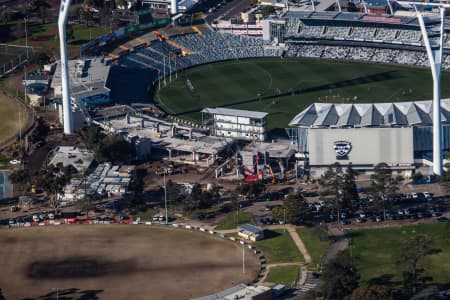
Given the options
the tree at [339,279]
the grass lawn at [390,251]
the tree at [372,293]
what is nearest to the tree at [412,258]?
the grass lawn at [390,251]

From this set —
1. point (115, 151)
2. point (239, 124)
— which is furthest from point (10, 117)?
point (239, 124)

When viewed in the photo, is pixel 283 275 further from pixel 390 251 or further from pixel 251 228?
pixel 390 251

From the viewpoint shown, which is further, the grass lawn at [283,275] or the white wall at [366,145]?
the white wall at [366,145]

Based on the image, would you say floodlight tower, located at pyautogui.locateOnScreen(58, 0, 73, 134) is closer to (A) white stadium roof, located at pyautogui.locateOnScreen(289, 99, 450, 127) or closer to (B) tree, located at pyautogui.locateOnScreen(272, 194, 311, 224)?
(A) white stadium roof, located at pyautogui.locateOnScreen(289, 99, 450, 127)

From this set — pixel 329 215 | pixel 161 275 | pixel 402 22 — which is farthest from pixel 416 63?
pixel 161 275

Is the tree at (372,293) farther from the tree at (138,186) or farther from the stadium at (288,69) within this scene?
the stadium at (288,69)

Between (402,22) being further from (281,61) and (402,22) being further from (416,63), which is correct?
(281,61)

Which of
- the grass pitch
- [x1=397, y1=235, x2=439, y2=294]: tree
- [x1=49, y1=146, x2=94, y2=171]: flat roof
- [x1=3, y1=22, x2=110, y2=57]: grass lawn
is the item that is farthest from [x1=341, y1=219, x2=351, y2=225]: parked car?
[x1=3, y1=22, x2=110, y2=57]: grass lawn
